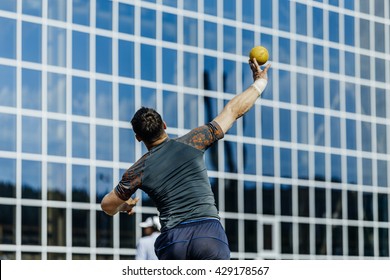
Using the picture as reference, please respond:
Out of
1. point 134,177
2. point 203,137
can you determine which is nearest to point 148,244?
point 134,177

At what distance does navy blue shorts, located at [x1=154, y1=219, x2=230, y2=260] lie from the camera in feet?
24.7

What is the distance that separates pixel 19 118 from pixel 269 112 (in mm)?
12858

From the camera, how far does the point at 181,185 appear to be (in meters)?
7.68

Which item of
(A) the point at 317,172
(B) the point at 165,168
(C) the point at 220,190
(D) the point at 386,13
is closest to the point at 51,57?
(C) the point at 220,190

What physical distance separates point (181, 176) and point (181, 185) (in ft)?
0.21

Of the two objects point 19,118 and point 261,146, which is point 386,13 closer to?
point 261,146

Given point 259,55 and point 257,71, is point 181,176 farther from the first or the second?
point 259,55

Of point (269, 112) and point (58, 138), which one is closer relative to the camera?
point (58, 138)

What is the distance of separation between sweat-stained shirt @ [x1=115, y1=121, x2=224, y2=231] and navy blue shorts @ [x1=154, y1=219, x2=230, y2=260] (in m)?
0.06

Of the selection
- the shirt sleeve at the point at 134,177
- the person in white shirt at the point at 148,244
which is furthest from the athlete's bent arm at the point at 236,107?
the person in white shirt at the point at 148,244

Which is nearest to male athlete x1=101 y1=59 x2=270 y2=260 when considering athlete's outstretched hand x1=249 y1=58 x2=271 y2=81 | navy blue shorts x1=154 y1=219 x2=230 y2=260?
navy blue shorts x1=154 y1=219 x2=230 y2=260
